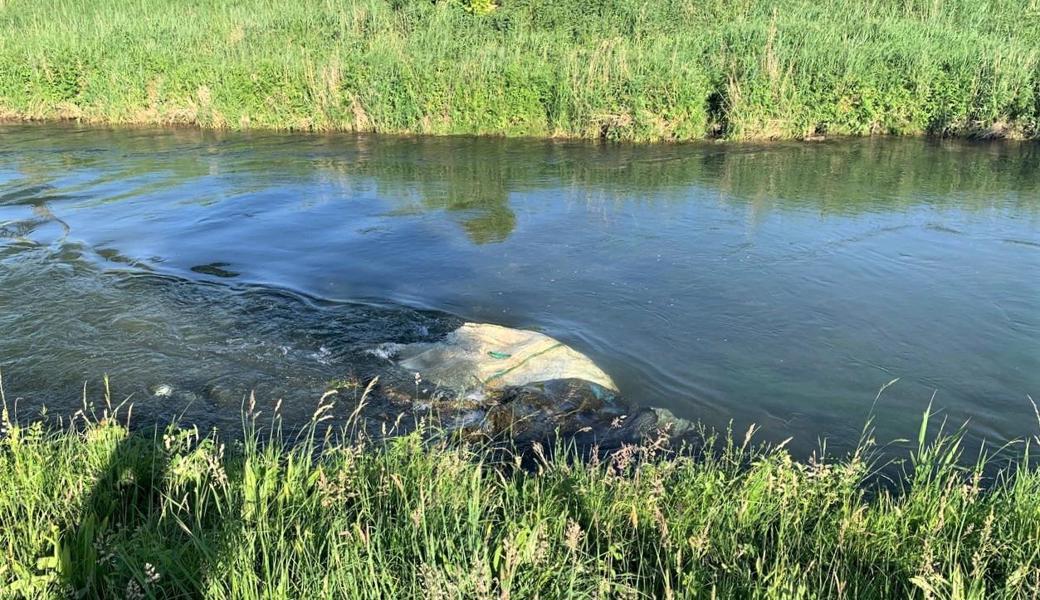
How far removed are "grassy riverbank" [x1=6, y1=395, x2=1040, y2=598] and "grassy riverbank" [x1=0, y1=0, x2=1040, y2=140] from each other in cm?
1204

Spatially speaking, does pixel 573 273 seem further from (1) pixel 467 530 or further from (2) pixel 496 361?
(1) pixel 467 530

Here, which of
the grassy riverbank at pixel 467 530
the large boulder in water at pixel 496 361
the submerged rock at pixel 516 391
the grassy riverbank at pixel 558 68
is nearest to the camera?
the grassy riverbank at pixel 467 530

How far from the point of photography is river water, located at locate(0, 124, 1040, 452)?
5.59 meters

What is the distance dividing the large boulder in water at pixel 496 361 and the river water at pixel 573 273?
326mm

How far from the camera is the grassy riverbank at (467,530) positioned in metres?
2.78

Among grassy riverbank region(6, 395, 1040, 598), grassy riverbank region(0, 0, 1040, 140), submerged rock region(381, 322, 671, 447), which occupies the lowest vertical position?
submerged rock region(381, 322, 671, 447)

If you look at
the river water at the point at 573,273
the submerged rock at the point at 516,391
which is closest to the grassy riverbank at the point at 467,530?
the submerged rock at the point at 516,391

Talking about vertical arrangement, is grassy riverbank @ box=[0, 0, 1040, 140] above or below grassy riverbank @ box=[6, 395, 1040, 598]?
above

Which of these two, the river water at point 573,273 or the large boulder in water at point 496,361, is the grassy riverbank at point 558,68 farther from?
the large boulder in water at point 496,361

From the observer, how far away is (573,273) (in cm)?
812

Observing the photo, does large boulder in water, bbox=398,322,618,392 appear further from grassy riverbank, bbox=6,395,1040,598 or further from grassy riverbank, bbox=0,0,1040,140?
grassy riverbank, bbox=0,0,1040,140

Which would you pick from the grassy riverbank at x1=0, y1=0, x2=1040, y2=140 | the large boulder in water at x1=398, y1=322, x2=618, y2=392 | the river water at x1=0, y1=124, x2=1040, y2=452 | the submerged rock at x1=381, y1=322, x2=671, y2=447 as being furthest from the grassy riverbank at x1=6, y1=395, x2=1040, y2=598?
the grassy riverbank at x1=0, y1=0, x2=1040, y2=140

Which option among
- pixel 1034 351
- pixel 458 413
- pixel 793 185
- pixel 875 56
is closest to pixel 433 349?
pixel 458 413

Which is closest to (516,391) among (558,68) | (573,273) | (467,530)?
(467,530)
